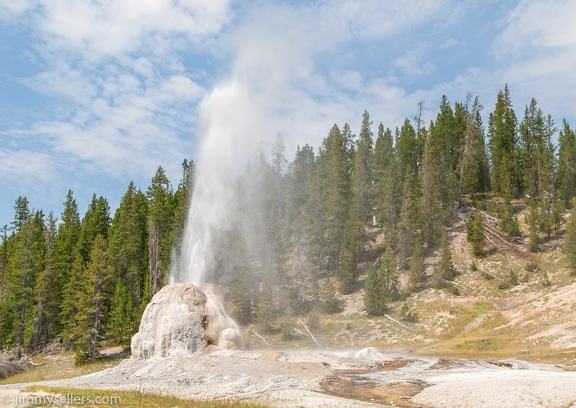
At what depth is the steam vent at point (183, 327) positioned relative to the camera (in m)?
36.6

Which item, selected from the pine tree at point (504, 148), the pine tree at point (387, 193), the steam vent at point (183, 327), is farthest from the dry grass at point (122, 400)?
the pine tree at point (504, 148)

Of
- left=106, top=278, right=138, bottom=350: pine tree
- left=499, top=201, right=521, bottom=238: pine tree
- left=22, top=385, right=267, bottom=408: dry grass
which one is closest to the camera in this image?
left=22, top=385, right=267, bottom=408: dry grass

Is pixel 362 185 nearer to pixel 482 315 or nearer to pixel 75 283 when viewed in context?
pixel 482 315

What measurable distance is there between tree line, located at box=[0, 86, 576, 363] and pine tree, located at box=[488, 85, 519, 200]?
11.3 inches

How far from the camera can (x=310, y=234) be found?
7388 centimetres

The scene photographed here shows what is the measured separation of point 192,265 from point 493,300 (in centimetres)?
3292

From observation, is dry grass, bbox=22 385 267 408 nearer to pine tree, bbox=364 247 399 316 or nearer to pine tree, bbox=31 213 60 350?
pine tree, bbox=364 247 399 316

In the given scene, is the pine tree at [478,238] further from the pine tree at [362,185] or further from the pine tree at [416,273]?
the pine tree at [362,185]

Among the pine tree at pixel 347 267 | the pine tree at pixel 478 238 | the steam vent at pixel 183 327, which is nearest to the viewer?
the steam vent at pixel 183 327

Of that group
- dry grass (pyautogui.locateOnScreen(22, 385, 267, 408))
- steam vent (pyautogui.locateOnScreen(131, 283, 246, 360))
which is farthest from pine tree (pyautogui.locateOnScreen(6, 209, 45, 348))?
dry grass (pyautogui.locateOnScreen(22, 385, 267, 408))

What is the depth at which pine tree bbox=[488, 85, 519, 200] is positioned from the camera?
256 feet

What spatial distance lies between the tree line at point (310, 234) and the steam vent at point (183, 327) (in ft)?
29.8

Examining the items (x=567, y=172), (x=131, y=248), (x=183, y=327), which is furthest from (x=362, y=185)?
(x=183, y=327)

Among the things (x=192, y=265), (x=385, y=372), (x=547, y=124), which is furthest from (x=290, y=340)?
(x=547, y=124)
